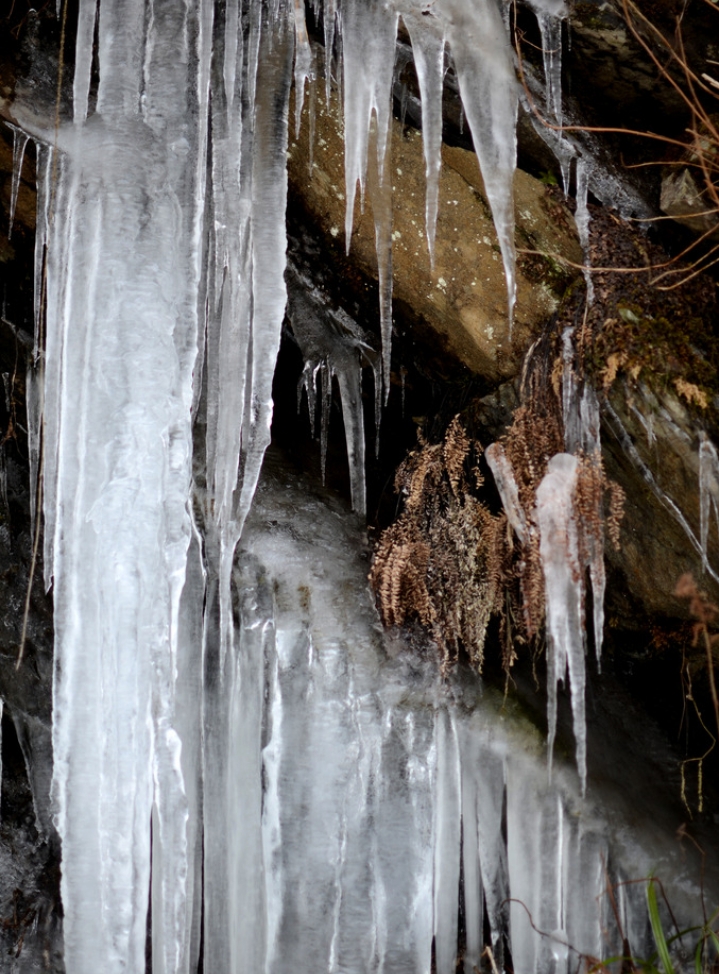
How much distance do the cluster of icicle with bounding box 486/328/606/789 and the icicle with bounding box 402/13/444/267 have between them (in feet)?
2.01

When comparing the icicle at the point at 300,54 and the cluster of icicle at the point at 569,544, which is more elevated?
the icicle at the point at 300,54

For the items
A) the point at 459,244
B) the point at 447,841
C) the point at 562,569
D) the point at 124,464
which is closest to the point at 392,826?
the point at 447,841

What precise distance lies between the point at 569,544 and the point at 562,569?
8 cm

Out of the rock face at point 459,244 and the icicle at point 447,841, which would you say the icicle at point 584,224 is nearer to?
the rock face at point 459,244

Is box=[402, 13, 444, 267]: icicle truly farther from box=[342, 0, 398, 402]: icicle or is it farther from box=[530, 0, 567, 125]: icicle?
box=[530, 0, 567, 125]: icicle

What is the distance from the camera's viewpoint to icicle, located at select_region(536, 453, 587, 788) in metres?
2.76

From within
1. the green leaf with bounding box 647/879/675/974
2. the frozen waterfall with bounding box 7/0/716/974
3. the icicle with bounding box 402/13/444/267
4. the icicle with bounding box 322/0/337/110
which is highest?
the icicle with bounding box 322/0/337/110

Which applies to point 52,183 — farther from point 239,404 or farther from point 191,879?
point 191,879

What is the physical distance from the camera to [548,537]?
2.81 metres

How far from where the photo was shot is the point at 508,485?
9.48 ft

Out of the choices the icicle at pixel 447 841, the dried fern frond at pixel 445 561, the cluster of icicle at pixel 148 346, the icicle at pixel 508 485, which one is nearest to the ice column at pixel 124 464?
the cluster of icicle at pixel 148 346

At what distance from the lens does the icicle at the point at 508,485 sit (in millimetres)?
2875

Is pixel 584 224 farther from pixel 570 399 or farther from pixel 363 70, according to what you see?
pixel 363 70

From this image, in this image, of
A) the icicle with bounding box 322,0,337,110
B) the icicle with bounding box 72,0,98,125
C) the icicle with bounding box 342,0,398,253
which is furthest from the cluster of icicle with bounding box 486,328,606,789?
the icicle with bounding box 72,0,98,125
